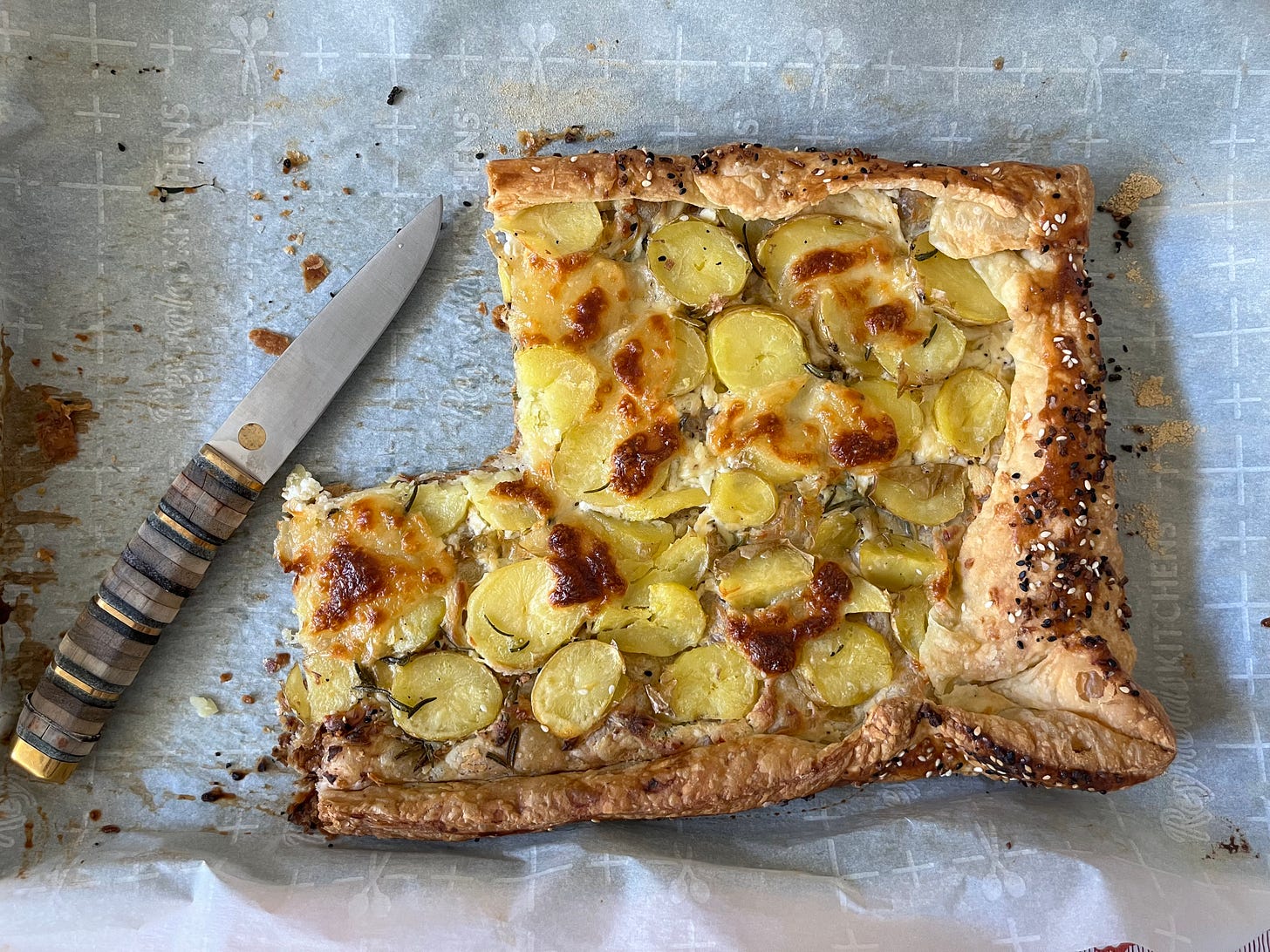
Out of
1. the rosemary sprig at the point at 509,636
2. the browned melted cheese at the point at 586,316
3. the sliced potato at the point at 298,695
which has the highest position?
the browned melted cheese at the point at 586,316

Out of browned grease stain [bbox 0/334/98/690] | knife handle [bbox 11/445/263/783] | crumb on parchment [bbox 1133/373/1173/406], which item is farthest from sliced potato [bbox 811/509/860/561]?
browned grease stain [bbox 0/334/98/690]

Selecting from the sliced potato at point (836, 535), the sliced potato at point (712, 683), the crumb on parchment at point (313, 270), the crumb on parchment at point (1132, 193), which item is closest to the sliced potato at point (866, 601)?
the sliced potato at point (836, 535)

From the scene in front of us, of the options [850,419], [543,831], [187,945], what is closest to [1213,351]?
[850,419]

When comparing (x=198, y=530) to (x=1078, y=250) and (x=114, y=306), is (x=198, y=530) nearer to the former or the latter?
(x=114, y=306)

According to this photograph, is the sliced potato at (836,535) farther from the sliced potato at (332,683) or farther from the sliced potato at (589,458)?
the sliced potato at (332,683)

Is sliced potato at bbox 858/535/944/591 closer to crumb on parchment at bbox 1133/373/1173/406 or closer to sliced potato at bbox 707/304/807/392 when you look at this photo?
sliced potato at bbox 707/304/807/392

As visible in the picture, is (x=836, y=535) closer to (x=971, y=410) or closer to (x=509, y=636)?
(x=971, y=410)
